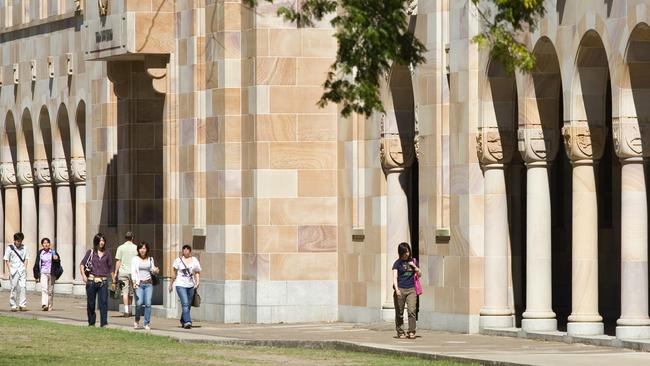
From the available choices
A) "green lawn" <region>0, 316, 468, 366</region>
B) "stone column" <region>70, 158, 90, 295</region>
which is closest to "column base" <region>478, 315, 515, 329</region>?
"green lawn" <region>0, 316, 468, 366</region>

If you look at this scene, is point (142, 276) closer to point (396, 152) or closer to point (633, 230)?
point (396, 152)

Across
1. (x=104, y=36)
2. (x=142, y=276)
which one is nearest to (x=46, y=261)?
(x=104, y=36)

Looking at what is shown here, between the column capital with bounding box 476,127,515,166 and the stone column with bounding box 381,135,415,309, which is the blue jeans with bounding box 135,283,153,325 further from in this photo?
the column capital with bounding box 476,127,515,166

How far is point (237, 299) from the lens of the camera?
43.7 m

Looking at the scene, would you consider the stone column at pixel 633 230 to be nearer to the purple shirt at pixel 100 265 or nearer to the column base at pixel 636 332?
the column base at pixel 636 332

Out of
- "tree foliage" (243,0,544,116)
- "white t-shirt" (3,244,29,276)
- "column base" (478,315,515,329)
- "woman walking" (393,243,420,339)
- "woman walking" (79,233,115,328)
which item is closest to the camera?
"tree foliage" (243,0,544,116)

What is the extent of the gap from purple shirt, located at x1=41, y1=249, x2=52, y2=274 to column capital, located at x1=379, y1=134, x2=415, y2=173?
10344 mm

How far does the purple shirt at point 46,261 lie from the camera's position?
4946 centimetres

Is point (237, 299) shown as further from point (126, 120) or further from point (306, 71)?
point (126, 120)

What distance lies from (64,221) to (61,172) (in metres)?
1.42

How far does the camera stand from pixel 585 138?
35438mm

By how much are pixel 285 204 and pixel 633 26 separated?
38.9 ft

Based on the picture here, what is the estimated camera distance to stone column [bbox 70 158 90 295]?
2424 inches

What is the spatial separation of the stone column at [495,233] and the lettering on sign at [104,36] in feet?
37.4
